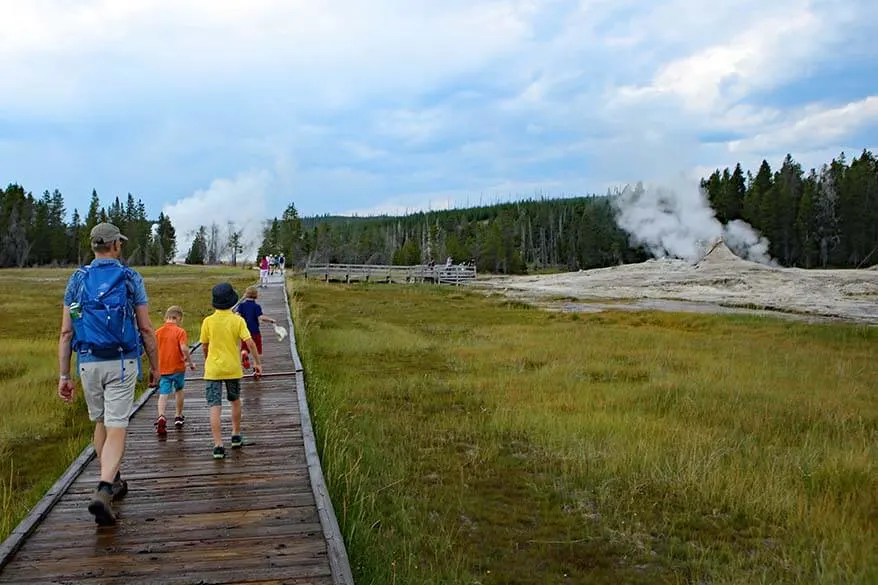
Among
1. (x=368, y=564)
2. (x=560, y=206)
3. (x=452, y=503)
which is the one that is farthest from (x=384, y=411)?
(x=560, y=206)

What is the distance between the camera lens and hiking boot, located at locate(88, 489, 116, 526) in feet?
16.4

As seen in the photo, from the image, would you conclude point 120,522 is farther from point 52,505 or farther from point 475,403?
point 475,403

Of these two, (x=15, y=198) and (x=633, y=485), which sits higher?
(x=15, y=198)

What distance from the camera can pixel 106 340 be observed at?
16.1ft

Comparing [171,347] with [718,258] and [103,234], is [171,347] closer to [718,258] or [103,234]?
[103,234]

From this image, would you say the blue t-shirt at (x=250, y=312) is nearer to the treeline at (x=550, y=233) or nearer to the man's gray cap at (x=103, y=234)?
the man's gray cap at (x=103, y=234)

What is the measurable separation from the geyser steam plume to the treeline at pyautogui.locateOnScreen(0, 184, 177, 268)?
49704mm

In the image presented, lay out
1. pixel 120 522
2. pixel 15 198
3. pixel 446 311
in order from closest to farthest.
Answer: pixel 120 522 < pixel 446 311 < pixel 15 198

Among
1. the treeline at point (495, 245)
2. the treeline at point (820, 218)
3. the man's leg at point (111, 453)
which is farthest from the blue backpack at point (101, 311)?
the treeline at point (495, 245)

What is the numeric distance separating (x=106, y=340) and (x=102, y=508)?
1205 mm

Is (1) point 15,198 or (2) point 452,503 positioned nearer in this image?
(2) point 452,503

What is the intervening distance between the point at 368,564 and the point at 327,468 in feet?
5.61

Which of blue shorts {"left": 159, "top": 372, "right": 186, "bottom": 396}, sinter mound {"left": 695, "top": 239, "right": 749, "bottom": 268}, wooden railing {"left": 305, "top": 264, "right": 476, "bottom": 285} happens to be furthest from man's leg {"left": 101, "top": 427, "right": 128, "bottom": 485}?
wooden railing {"left": 305, "top": 264, "right": 476, "bottom": 285}

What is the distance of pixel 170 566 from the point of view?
14.9 ft
